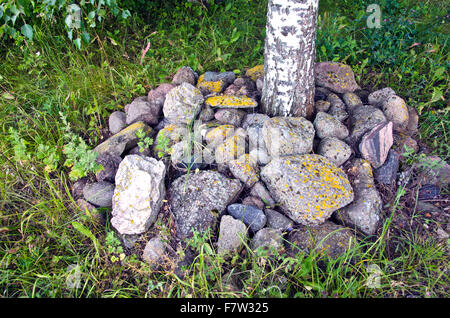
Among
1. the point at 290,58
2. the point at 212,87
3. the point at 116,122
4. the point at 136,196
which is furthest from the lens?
the point at 212,87

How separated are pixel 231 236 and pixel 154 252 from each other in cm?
56

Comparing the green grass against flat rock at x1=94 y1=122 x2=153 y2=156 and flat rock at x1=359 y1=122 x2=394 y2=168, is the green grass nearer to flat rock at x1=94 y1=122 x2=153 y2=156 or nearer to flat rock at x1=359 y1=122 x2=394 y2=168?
flat rock at x1=94 y1=122 x2=153 y2=156

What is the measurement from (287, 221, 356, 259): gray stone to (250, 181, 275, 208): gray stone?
27 centimetres

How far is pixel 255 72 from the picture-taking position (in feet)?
11.1

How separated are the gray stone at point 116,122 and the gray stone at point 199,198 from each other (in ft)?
3.05

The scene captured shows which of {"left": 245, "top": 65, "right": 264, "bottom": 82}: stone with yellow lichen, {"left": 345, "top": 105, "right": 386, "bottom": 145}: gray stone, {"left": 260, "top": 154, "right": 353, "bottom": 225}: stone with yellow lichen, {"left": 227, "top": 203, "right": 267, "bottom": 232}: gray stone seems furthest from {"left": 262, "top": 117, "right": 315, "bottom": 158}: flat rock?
{"left": 245, "top": 65, "right": 264, "bottom": 82}: stone with yellow lichen

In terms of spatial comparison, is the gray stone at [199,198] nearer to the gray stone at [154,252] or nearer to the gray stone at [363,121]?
the gray stone at [154,252]

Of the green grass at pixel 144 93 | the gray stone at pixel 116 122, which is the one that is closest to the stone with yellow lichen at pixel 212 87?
the green grass at pixel 144 93

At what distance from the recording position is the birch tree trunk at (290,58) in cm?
247

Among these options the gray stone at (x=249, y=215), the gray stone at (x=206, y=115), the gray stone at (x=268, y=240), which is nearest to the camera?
the gray stone at (x=268, y=240)

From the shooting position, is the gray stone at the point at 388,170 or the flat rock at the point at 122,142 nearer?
the gray stone at the point at 388,170

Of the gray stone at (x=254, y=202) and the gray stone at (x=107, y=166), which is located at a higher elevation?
the gray stone at (x=107, y=166)

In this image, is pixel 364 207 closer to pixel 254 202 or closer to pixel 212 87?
pixel 254 202

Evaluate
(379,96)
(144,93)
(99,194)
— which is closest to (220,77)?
(144,93)
